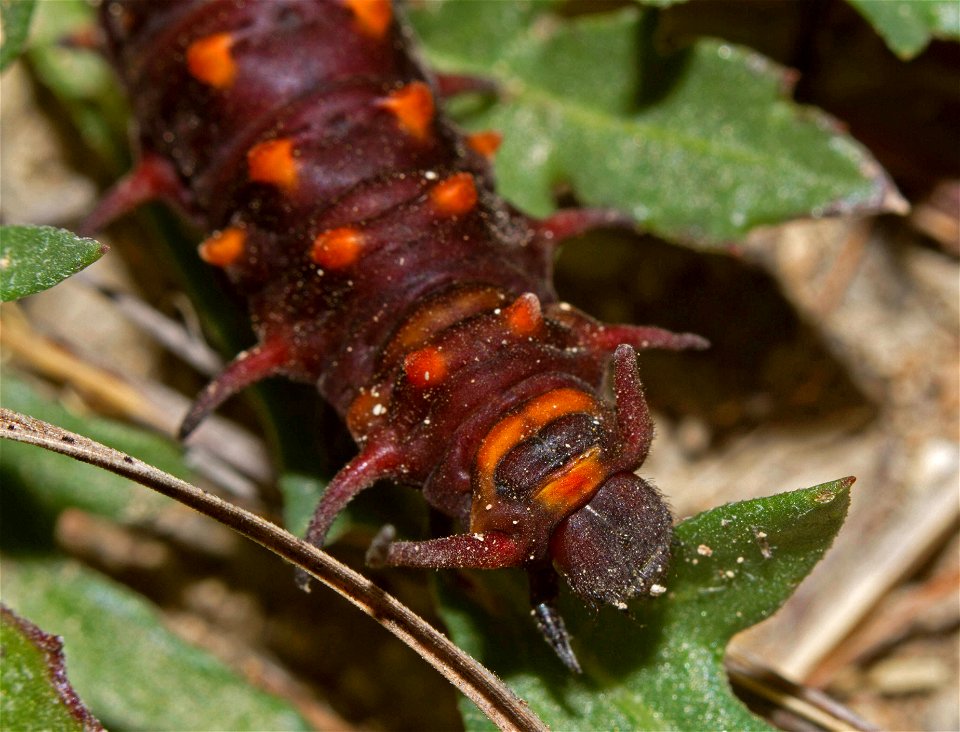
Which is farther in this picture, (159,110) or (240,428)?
(240,428)

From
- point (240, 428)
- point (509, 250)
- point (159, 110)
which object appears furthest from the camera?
point (240, 428)

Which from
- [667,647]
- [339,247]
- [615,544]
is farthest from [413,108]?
[667,647]

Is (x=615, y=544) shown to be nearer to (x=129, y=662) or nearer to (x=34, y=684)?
(x=34, y=684)

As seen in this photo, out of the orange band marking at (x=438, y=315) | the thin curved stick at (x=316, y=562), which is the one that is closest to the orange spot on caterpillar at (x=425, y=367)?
the orange band marking at (x=438, y=315)

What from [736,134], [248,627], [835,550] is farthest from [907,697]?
[248,627]

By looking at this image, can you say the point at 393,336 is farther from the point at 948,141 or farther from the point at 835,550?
the point at 948,141

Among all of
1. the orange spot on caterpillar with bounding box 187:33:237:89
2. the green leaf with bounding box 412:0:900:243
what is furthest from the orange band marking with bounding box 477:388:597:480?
the orange spot on caterpillar with bounding box 187:33:237:89
